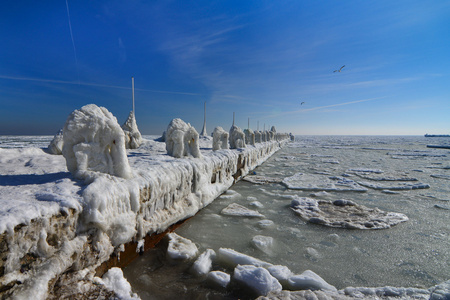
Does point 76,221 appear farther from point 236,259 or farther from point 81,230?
point 236,259

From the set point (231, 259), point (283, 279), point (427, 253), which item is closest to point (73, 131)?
point (231, 259)

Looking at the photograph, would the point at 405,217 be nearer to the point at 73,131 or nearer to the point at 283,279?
the point at 283,279

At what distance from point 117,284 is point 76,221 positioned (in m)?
0.74

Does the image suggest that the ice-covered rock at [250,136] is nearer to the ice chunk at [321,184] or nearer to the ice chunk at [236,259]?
the ice chunk at [321,184]

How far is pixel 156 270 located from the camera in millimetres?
2695

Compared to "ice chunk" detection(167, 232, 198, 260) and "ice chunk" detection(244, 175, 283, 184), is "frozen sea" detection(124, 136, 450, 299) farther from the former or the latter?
"ice chunk" detection(244, 175, 283, 184)

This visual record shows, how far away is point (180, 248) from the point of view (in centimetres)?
309

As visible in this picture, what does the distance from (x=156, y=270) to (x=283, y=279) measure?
1.49 meters

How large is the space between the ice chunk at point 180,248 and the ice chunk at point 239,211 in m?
1.32

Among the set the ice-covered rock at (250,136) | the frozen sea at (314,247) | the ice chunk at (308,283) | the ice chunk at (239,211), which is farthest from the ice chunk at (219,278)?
the ice-covered rock at (250,136)

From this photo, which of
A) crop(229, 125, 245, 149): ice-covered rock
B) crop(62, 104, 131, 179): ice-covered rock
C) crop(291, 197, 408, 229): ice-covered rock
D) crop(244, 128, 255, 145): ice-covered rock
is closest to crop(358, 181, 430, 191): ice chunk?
crop(291, 197, 408, 229): ice-covered rock

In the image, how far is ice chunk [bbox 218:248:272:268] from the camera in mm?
2777

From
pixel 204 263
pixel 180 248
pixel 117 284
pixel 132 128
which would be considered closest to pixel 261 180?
pixel 180 248

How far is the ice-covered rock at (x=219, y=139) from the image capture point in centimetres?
845
